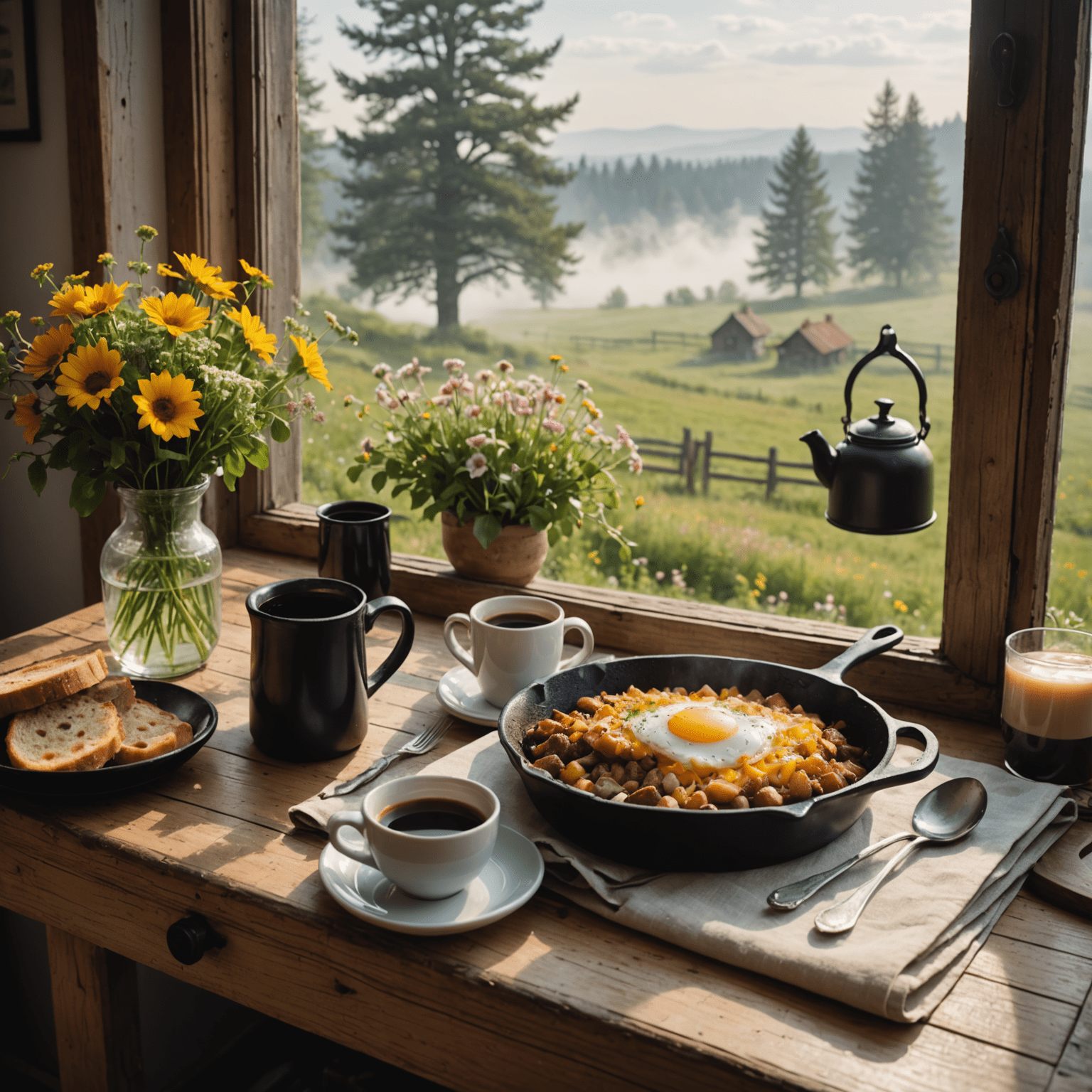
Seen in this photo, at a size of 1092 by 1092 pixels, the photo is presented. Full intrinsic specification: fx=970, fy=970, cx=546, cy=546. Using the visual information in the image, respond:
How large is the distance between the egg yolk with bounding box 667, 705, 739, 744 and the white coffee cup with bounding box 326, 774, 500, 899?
0.82ft

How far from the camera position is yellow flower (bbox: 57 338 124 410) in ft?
4.04

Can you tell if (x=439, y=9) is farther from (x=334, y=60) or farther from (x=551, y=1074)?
(x=551, y=1074)

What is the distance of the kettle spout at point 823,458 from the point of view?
4.25 ft

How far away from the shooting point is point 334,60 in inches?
250

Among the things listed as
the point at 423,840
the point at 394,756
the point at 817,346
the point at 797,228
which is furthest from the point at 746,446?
the point at 423,840

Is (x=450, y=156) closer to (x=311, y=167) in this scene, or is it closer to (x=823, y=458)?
(x=311, y=167)

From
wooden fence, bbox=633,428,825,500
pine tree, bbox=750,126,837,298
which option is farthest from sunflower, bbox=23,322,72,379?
pine tree, bbox=750,126,837,298

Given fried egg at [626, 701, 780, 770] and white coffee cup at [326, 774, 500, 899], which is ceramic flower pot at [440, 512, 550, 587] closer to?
fried egg at [626, 701, 780, 770]

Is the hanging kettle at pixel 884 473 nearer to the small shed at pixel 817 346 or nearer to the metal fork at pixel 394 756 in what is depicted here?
the metal fork at pixel 394 756

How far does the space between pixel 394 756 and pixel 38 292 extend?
1.43m

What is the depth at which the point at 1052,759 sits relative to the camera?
1221 millimetres

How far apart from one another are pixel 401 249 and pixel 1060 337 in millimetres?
5815

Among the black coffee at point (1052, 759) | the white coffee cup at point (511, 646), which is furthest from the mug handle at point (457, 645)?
the black coffee at point (1052, 759)

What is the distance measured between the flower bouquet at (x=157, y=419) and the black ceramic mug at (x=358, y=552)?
0.21m
